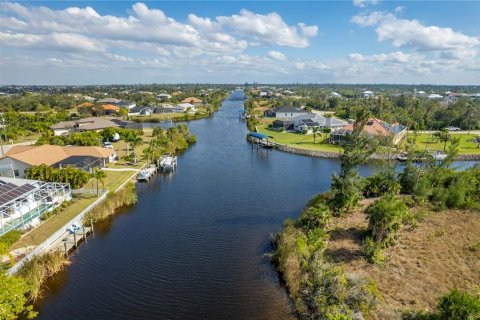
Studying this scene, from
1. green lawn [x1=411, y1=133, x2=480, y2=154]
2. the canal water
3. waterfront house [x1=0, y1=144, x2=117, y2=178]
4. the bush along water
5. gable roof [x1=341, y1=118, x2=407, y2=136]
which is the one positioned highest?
gable roof [x1=341, y1=118, x2=407, y2=136]

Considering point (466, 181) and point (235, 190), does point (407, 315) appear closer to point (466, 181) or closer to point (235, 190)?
point (466, 181)

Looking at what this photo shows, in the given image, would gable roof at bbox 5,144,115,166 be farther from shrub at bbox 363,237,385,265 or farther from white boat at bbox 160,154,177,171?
shrub at bbox 363,237,385,265

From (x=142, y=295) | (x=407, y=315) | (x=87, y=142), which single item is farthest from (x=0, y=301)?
(x=87, y=142)

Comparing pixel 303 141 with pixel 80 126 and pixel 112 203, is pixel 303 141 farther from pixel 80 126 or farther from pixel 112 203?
pixel 80 126

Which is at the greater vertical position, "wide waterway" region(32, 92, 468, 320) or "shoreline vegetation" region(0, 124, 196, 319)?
"shoreline vegetation" region(0, 124, 196, 319)

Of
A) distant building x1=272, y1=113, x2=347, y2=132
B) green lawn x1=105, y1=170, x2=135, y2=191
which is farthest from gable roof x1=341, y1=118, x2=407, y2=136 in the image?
green lawn x1=105, y1=170, x2=135, y2=191

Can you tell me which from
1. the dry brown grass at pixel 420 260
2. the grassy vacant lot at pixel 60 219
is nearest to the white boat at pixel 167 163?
the grassy vacant lot at pixel 60 219

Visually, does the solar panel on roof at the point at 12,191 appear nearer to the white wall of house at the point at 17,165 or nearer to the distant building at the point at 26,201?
the distant building at the point at 26,201
